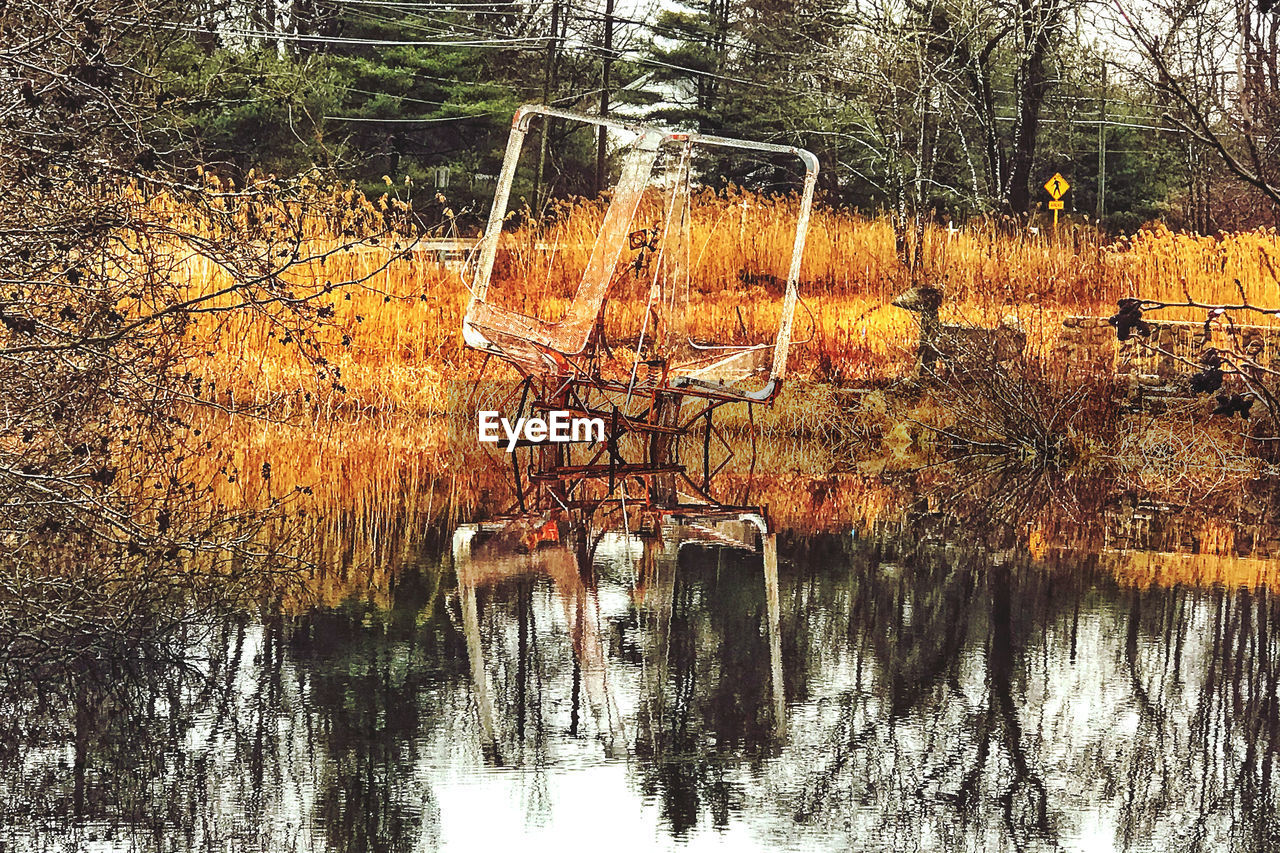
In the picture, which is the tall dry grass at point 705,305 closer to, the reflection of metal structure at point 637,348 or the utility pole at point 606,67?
the reflection of metal structure at point 637,348

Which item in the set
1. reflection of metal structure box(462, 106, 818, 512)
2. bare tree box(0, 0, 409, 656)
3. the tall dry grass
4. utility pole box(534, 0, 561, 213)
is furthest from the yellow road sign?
bare tree box(0, 0, 409, 656)

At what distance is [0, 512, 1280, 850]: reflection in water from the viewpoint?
13.8 ft

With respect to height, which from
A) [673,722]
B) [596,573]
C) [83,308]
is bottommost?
[596,573]

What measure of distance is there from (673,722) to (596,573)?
2.65 meters

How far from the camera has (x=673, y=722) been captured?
17.1 ft

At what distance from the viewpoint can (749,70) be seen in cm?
4562

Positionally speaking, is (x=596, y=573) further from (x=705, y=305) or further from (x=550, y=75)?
(x=550, y=75)

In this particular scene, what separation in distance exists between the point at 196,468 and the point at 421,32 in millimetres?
32882

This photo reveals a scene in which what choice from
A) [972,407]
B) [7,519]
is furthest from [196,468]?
[972,407]

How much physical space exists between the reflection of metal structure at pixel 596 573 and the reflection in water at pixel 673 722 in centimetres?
3

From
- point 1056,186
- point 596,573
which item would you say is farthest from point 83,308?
point 1056,186

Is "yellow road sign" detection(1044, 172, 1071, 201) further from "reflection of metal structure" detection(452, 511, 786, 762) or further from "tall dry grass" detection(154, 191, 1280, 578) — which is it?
"reflection of metal structure" detection(452, 511, 786, 762)

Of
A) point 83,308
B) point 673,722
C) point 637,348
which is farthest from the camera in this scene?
point 637,348

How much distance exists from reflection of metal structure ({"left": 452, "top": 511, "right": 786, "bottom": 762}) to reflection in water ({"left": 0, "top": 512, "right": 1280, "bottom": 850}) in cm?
3
